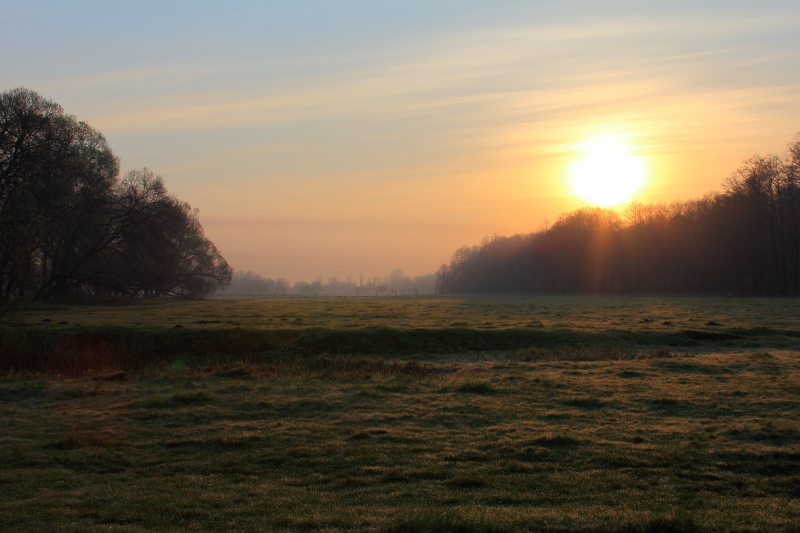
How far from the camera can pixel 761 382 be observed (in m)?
16.8

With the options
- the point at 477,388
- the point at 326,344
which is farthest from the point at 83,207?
the point at 477,388

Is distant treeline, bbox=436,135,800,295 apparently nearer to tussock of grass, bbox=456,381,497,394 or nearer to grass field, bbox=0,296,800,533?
grass field, bbox=0,296,800,533

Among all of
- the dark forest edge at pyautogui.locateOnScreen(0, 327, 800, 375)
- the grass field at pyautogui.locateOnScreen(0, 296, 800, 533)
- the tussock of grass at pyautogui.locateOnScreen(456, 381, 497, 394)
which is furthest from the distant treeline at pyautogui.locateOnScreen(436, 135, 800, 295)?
the tussock of grass at pyautogui.locateOnScreen(456, 381, 497, 394)

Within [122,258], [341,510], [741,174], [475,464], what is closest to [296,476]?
[341,510]

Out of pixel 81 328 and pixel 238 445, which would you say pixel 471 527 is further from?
pixel 81 328

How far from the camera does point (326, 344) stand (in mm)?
31234

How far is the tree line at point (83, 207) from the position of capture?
46.7m

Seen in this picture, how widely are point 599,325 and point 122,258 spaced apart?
53.6 m

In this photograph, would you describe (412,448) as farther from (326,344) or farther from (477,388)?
(326,344)

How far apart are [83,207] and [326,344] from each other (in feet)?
139

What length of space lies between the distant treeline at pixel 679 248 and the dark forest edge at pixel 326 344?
5764cm

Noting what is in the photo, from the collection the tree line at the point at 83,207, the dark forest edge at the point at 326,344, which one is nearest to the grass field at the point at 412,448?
the dark forest edge at the point at 326,344

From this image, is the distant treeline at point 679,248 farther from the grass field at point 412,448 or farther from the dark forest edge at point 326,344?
the grass field at point 412,448

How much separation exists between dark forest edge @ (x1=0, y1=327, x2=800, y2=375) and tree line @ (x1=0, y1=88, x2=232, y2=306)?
11.3 meters
